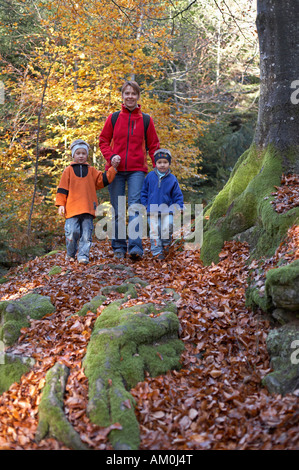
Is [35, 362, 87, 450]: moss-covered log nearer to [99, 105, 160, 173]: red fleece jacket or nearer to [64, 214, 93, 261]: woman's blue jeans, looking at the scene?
[64, 214, 93, 261]: woman's blue jeans

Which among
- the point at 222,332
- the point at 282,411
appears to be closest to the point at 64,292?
the point at 222,332

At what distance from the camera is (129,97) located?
687 cm

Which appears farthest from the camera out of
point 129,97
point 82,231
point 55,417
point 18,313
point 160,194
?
point 160,194

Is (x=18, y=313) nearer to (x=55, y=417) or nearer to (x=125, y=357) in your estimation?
(x=125, y=357)

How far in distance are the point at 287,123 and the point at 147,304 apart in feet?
10.7

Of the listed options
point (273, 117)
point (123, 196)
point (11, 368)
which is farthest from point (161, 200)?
point (11, 368)

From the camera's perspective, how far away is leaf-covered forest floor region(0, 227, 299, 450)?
3.29 metres

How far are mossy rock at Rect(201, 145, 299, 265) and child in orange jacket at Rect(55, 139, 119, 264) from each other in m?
1.94

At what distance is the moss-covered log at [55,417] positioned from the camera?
325 cm

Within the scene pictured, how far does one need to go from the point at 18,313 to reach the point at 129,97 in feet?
12.9

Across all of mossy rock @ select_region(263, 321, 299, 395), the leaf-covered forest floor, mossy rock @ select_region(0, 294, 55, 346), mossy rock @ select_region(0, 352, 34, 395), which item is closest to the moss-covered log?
the leaf-covered forest floor

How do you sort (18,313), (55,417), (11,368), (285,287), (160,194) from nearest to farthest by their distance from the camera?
1. (55,417)
2. (285,287)
3. (11,368)
4. (18,313)
5. (160,194)

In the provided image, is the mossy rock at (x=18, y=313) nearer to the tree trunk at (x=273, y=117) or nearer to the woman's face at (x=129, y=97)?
the tree trunk at (x=273, y=117)

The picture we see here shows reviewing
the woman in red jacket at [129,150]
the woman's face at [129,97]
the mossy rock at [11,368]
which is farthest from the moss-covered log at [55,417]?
the woman's face at [129,97]
